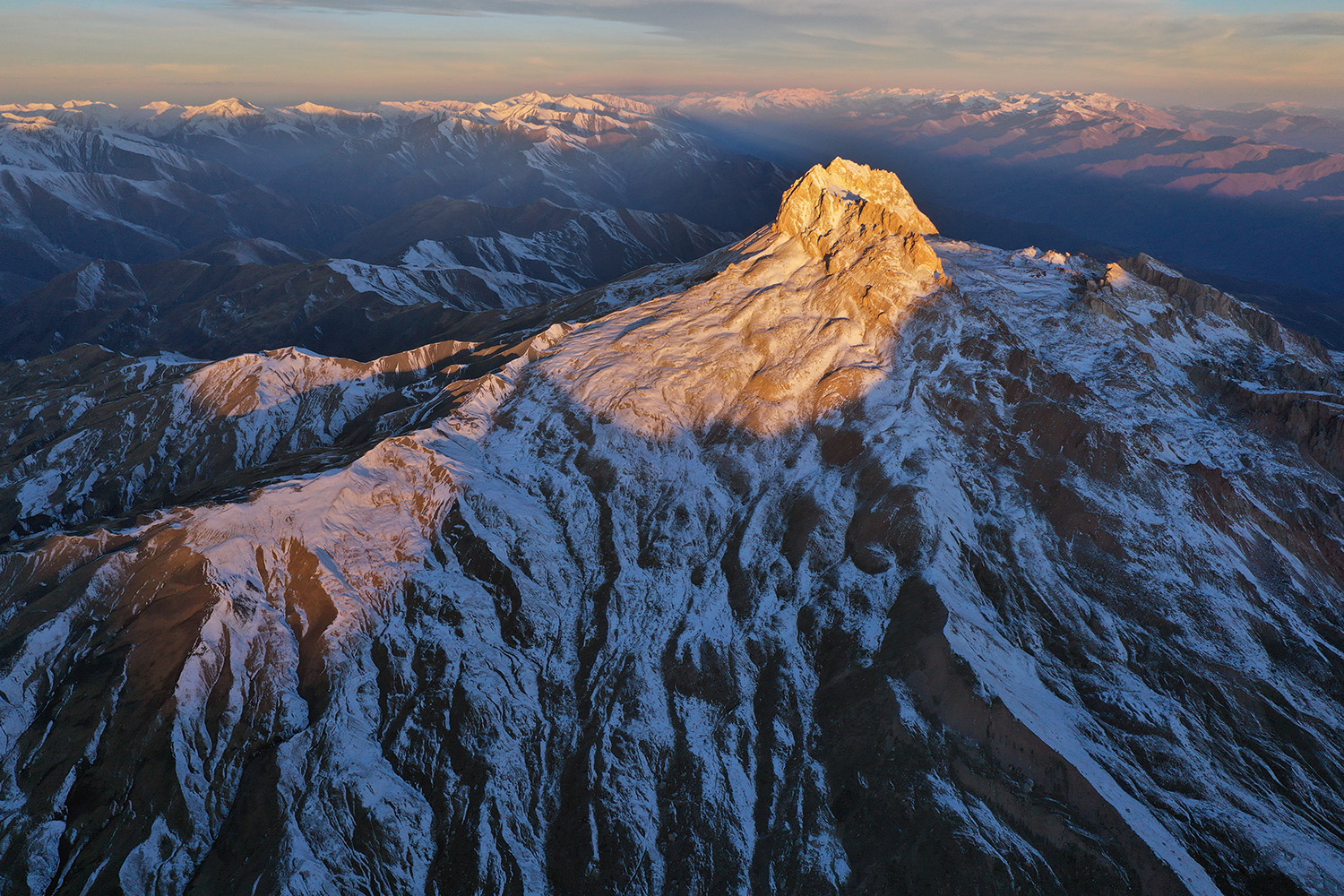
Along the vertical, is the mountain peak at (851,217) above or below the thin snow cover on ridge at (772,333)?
above

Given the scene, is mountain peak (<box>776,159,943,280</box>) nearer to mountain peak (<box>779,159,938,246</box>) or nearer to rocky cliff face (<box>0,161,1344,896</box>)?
mountain peak (<box>779,159,938,246</box>)

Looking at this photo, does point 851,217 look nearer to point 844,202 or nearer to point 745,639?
point 844,202

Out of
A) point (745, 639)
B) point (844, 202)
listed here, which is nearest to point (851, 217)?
point (844, 202)

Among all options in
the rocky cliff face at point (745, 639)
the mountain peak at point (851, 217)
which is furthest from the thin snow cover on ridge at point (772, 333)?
the rocky cliff face at point (745, 639)

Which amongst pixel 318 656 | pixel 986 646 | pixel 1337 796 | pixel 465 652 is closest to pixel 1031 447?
pixel 986 646

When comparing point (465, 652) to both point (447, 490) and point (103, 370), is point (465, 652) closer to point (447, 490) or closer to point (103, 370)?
point (447, 490)

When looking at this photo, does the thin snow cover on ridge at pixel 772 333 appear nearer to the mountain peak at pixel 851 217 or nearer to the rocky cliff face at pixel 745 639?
the mountain peak at pixel 851 217
